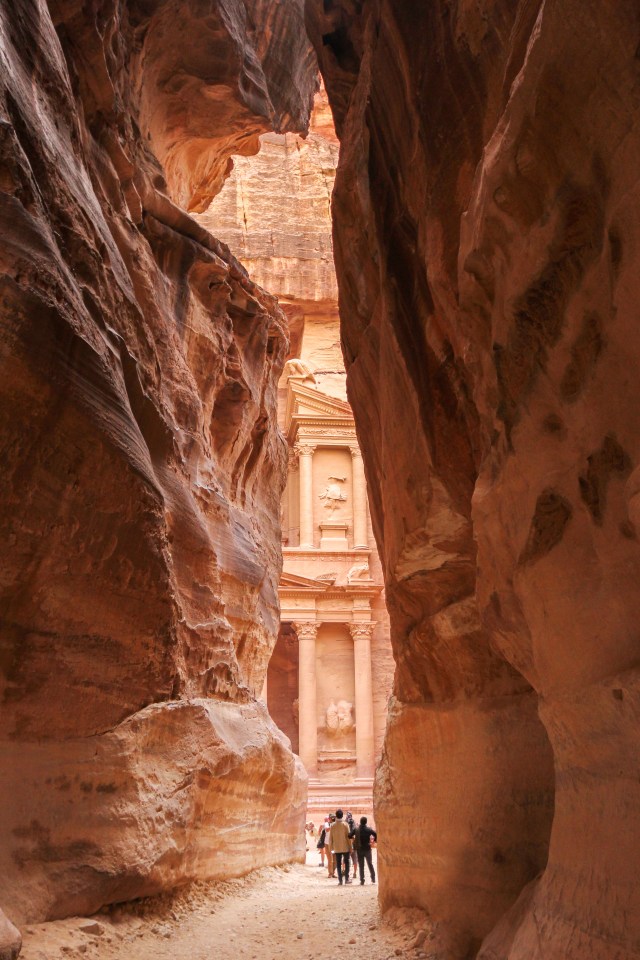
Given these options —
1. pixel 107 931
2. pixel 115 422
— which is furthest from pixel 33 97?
pixel 107 931

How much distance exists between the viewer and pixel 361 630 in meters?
32.2

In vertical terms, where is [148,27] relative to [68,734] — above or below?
above

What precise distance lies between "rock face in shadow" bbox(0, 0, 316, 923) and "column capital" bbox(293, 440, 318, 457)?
72.5 ft

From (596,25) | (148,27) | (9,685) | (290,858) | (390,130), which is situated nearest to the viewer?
(596,25)

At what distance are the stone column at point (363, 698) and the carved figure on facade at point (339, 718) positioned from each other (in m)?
0.45

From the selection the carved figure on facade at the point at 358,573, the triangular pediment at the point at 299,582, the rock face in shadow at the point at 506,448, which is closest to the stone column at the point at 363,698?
the carved figure on facade at the point at 358,573

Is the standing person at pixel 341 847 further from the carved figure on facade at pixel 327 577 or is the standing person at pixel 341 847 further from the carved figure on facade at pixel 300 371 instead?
the carved figure on facade at pixel 300 371

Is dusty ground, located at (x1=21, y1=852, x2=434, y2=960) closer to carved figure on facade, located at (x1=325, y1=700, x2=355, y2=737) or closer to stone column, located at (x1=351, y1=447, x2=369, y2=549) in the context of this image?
carved figure on facade, located at (x1=325, y1=700, x2=355, y2=737)

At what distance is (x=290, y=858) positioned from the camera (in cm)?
1377

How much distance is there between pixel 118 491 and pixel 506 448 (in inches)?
115

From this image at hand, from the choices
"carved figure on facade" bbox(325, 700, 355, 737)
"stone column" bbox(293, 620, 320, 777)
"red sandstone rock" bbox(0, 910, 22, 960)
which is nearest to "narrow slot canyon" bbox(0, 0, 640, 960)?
"red sandstone rock" bbox(0, 910, 22, 960)

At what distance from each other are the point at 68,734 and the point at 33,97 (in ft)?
15.3

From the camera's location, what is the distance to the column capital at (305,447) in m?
35.2

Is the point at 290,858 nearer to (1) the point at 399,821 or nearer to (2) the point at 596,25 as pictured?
(1) the point at 399,821
